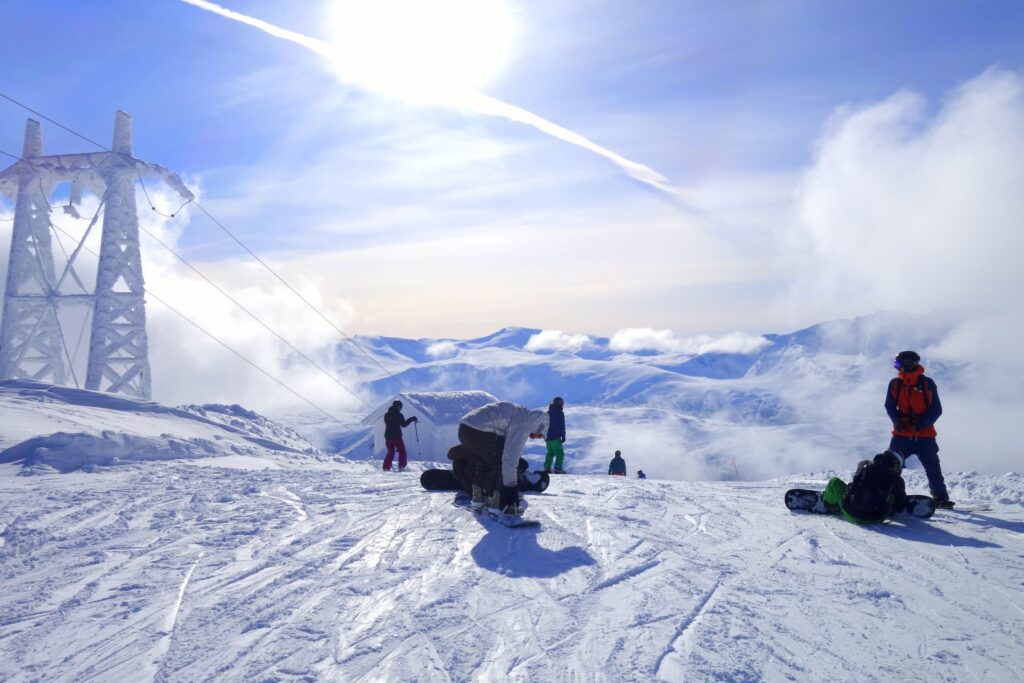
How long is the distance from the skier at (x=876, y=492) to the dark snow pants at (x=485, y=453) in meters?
4.42

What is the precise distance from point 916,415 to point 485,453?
5843 millimetres

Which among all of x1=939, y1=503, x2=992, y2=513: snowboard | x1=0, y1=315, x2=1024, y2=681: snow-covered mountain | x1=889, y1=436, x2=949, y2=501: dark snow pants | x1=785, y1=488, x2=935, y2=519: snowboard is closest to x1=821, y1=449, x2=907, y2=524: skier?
x1=785, y1=488, x2=935, y2=519: snowboard

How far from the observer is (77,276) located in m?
24.3

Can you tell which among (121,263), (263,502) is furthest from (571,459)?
(263,502)

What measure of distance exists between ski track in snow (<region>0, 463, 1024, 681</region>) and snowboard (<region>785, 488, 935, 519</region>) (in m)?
0.26

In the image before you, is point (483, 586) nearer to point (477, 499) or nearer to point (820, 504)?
point (477, 499)

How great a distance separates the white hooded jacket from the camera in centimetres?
807

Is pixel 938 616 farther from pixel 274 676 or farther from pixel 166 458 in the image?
pixel 166 458

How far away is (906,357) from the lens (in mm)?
8773

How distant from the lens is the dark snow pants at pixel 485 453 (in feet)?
27.3

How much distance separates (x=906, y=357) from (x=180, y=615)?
8981mm

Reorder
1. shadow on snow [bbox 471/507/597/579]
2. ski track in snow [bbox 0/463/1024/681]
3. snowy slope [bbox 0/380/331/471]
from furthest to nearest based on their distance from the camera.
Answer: snowy slope [bbox 0/380/331/471]
shadow on snow [bbox 471/507/597/579]
ski track in snow [bbox 0/463/1024/681]

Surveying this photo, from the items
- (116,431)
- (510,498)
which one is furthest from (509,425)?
(116,431)

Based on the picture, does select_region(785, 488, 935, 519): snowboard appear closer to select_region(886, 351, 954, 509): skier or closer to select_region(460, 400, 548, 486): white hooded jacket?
select_region(886, 351, 954, 509): skier
